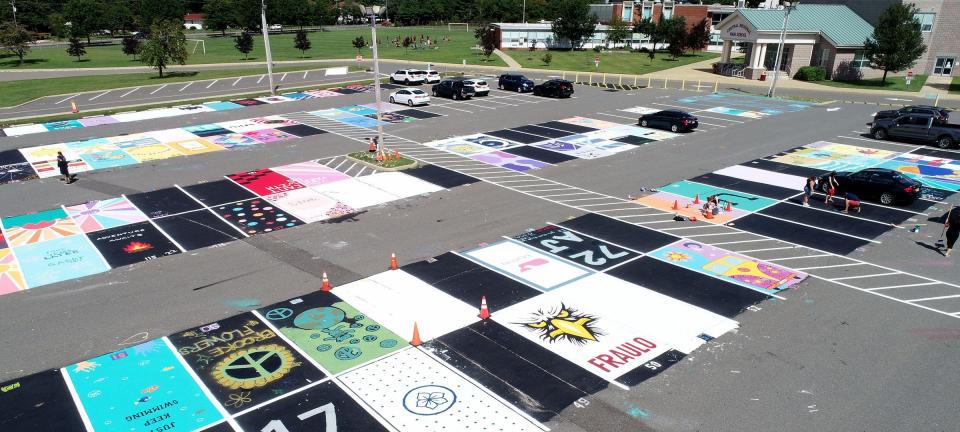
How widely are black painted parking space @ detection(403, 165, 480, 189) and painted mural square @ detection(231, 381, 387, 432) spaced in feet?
54.4

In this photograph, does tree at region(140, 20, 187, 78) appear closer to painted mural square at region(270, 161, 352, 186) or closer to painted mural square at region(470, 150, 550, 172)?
painted mural square at region(270, 161, 352, 186)

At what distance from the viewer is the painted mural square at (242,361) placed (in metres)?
13.4

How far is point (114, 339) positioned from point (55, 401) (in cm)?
271

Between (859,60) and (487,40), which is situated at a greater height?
(487,40)

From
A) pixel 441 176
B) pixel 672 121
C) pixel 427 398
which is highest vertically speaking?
pixel 672 121

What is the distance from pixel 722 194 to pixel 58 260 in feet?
87.7

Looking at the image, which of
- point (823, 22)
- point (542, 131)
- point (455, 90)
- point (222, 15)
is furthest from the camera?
point (222, 15)

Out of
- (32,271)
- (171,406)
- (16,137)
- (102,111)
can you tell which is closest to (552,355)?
(171,406)

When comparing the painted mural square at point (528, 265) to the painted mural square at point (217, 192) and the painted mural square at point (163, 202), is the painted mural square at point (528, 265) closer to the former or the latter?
the painted mural square at point (217, 192)

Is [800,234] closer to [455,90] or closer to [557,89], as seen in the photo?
[557,89]

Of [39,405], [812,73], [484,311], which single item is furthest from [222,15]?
[484,311]

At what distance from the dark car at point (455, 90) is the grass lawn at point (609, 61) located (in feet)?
88.8

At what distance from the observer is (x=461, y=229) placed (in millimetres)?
23250

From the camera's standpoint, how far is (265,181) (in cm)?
2981
